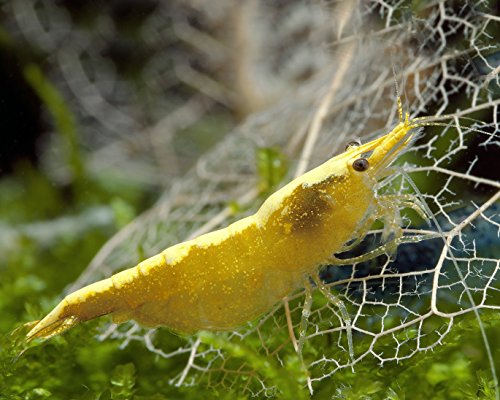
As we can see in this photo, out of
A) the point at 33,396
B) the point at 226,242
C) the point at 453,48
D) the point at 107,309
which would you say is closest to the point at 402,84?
the point at 453,48

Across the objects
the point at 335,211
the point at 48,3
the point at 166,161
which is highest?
the point at 48,3

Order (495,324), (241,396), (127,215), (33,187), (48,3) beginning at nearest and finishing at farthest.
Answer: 1. (495,324)
2. (241,396)
3. (127,215)
4. (33,187)
5. (48,3)

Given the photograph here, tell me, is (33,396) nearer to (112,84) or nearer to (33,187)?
(33,187)

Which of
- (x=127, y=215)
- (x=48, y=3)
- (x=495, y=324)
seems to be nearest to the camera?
(x=495, y=324)

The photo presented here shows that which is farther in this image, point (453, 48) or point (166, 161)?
point (166, 161)
